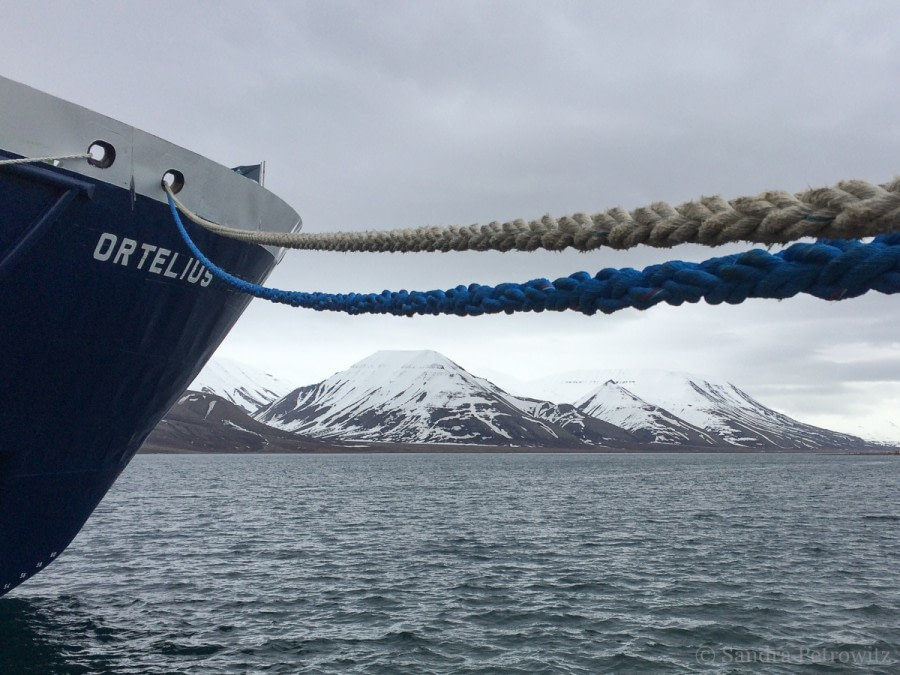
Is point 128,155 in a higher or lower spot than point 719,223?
higher

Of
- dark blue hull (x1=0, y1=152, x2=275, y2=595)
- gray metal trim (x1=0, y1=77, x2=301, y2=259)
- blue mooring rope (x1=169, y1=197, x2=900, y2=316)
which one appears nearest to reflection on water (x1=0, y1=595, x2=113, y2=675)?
dark blue hull (x1=0, y1=152, x2=275, y2=595)

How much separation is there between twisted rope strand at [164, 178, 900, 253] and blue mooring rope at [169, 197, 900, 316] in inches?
3.8

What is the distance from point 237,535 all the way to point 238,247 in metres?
26.4

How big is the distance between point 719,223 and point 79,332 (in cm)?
1007

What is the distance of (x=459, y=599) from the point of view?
63.8 ft

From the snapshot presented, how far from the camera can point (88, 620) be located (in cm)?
1656

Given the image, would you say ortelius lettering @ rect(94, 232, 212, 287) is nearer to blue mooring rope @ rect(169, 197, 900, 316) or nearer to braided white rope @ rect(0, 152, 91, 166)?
braided white rope @ rect(0, 152, 91, 166)

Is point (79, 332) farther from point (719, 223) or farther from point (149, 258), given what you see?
point (719, 223)

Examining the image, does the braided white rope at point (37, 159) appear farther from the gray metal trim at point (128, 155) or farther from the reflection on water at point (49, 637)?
the reflection on water at point (49, 637)

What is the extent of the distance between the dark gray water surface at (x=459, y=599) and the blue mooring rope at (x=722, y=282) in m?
11.7

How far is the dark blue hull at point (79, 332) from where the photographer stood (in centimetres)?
902

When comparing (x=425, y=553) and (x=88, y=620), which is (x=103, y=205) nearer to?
(x=88, y=620)

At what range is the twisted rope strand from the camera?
2.71 meters

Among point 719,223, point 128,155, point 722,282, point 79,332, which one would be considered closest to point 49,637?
point 79,332
